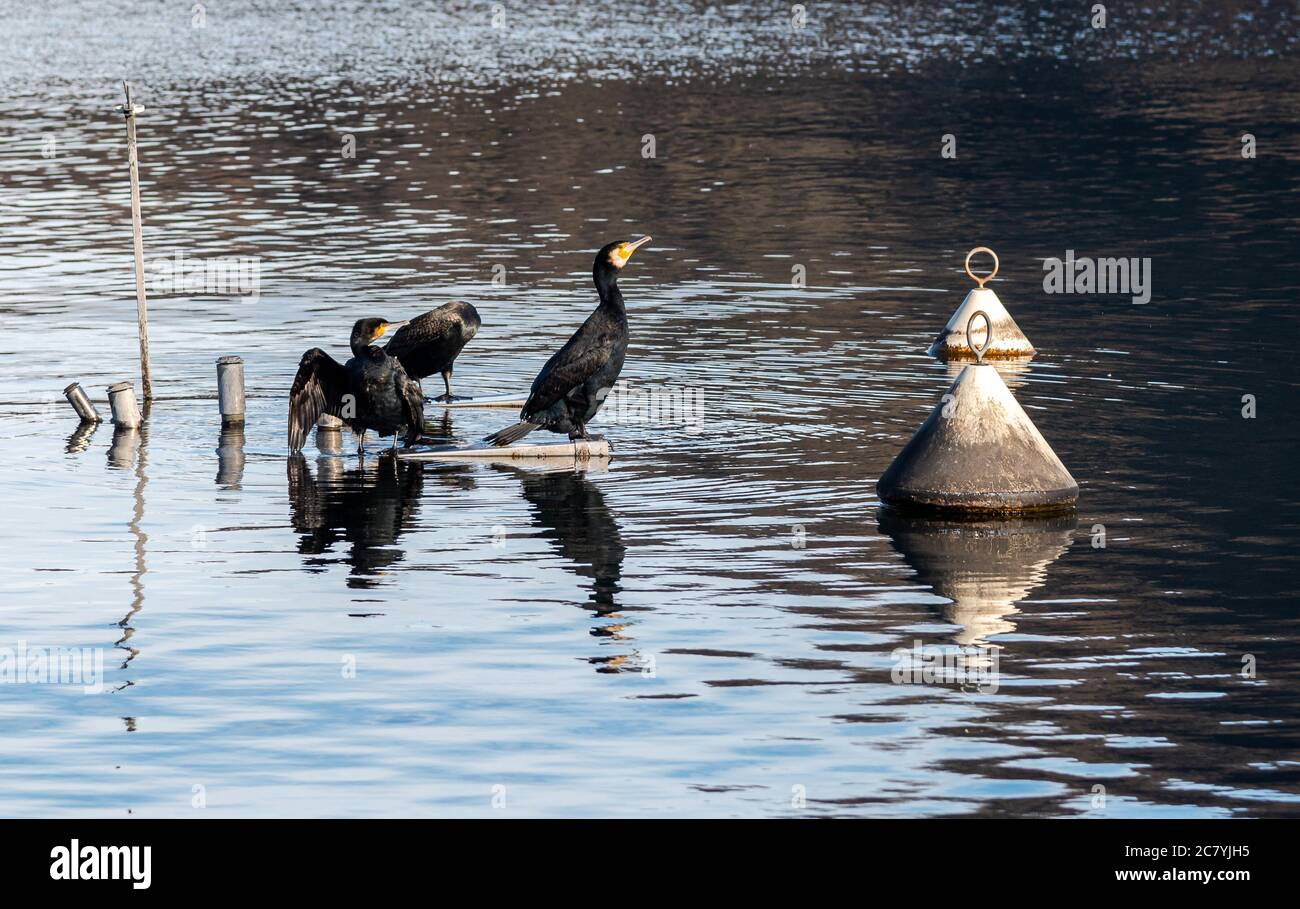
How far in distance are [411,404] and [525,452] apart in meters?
1.13

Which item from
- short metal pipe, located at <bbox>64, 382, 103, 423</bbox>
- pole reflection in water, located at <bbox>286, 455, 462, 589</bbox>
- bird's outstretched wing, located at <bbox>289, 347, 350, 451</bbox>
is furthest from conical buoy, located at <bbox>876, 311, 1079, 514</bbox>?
short metal pipe, located at <bbox>64, 382, 103, 423</bbox>

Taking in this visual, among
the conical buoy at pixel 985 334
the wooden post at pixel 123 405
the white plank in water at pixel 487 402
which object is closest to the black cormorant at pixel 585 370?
the white plank in water at pixel 487 402

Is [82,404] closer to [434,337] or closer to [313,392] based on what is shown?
[313,392]

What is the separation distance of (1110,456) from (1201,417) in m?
2.03

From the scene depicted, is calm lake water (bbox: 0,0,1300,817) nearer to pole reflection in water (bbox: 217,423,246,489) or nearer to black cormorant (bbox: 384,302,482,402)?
pole reflection in water (bbox: 217,423,246,489)

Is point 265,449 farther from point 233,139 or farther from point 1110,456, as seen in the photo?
point 233,139

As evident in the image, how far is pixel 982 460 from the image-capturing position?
1603 centimetres

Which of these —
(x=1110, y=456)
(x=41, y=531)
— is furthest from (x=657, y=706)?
(x=1110, y=456)

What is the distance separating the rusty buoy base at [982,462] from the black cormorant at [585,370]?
3.57m

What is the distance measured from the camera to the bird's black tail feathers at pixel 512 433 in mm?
19172

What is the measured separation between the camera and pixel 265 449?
19641 millimetres

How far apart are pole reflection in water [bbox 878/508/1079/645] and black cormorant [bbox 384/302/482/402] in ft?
20.9

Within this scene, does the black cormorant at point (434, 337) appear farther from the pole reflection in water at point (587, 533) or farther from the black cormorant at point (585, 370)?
the pole reflection in water at point (587, 533)

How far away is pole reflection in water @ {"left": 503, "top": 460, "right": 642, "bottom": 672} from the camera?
1352 cm
